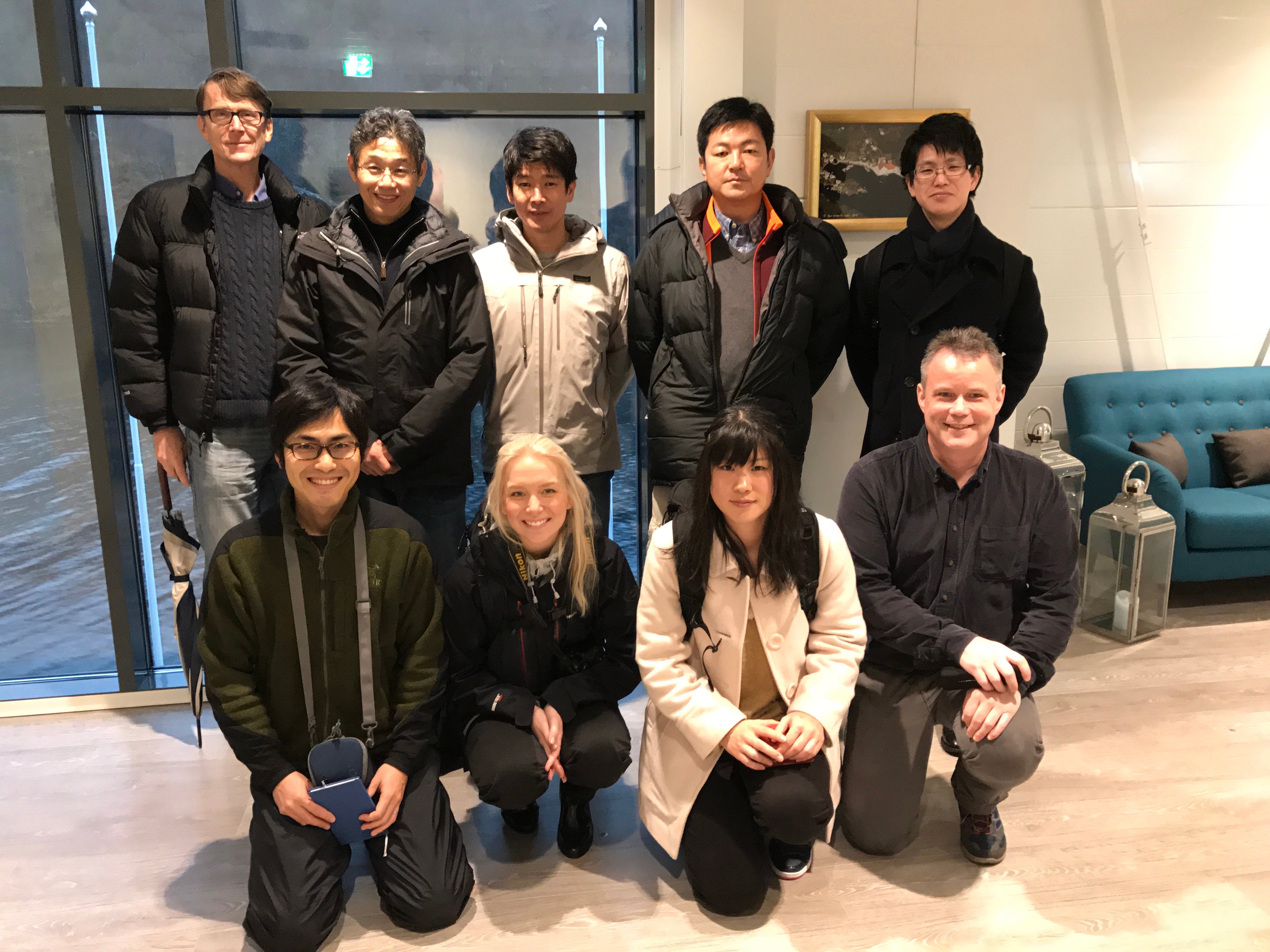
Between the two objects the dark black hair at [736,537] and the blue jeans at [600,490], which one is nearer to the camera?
the dark black hair at [736,537]

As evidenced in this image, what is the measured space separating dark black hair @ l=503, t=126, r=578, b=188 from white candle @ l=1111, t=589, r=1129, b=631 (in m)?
2.41

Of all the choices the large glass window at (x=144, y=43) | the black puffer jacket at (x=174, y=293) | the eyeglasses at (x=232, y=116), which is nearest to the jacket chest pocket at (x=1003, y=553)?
the black puffer jacket at (x=174, y=293)

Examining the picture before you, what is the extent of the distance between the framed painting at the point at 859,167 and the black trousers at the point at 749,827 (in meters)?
1.86

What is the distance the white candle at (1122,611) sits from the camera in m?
3.31

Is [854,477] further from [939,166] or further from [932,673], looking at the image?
[939,166]

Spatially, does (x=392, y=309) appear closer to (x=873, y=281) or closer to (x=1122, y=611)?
(x=873, y=281)

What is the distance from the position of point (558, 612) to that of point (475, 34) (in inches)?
80.1

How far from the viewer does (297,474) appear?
6.43 ft

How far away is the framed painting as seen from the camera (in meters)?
3.07

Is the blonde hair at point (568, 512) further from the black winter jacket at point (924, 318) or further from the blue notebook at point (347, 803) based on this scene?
the black winter jacket at point (924, 318)

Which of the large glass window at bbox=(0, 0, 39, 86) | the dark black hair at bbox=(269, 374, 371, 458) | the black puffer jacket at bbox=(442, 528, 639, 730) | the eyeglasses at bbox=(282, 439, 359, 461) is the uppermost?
the large glass window at bbox=(0, 0, 39, 86)

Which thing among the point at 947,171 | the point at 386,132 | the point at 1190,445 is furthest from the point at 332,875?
the point at 1190,445

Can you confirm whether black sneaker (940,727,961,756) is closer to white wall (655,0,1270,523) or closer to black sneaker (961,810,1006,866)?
black sneaker (961,810,1006,866)

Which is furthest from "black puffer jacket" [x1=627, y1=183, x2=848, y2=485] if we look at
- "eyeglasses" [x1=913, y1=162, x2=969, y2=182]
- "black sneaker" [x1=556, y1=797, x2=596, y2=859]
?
"black sneaker" [x1=556, y1=797, x2=596, y2=859]
